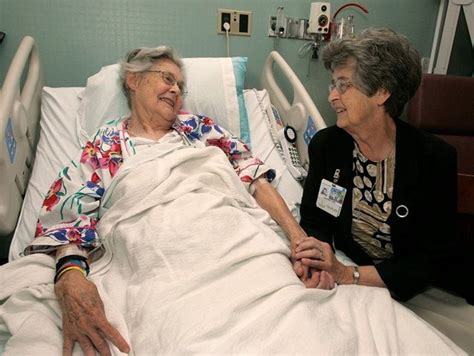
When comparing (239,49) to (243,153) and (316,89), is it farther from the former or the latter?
(243,153)

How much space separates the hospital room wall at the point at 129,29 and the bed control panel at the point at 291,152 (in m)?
0.60

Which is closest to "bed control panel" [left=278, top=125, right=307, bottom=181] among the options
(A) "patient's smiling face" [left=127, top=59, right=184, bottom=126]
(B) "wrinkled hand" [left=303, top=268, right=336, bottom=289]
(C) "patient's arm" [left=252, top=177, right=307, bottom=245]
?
(C) "patient's arm" [left=252, top=177, right=307, bottom=245]

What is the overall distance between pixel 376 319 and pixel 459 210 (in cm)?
74

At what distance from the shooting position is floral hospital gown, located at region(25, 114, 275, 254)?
3.76 ft

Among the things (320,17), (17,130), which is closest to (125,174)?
(17,130)

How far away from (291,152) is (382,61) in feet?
2.57

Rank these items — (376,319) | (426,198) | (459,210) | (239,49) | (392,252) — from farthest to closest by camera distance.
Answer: (239,49) < (459,210) < (392,252) < (426,198) < (376,319)

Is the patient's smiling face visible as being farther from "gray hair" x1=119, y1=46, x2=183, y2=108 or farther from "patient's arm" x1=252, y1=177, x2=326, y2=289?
"patient's arm" x1=252, y1=177, x2=326, y2=289

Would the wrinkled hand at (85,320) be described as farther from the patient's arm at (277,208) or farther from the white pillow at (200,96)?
the white pillow at (200,96)

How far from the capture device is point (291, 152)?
1.84m

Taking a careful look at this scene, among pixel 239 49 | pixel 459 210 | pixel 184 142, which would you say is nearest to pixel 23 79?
pixel 184 142

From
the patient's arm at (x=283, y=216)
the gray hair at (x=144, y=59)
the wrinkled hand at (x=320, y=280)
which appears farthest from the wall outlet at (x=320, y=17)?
the wrinkled hand at (x=320, y=280)

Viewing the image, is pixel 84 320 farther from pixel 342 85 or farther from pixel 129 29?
pixel 129 29

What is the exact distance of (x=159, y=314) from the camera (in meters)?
0.84
